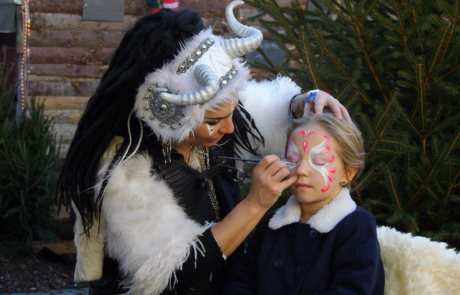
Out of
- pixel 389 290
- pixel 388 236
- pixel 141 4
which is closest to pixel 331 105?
pixel 388 236

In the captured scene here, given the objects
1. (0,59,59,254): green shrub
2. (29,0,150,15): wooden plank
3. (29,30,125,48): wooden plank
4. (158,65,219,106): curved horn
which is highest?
(29,0,150,15): wooden plank

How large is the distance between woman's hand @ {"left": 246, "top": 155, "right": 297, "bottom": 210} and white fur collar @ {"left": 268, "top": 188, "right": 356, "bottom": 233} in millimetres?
146

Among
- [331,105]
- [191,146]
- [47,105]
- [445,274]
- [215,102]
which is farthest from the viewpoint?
[47,105]

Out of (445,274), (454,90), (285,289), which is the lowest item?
(285,289)

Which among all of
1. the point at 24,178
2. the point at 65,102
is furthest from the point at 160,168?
the point at 65,102

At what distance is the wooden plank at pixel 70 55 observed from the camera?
15.8 ft

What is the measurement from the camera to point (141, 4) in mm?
4910

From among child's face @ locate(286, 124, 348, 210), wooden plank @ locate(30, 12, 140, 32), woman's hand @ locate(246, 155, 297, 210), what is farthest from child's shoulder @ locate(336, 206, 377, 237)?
wooden plank @ locate(30, 12, 140, 32)

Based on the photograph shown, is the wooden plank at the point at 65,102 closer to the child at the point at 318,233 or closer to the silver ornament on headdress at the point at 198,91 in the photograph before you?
the silver ornament on headdress at the point at 198,91

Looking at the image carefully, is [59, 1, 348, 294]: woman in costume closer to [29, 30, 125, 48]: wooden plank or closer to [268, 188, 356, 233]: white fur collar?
[268, 188, 356, 233]: white fur collar

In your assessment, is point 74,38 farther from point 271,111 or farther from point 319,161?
point 319,161

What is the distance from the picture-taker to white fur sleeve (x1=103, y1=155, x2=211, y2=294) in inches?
60.2

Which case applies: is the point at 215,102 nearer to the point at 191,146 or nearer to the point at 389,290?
the point at 191,146

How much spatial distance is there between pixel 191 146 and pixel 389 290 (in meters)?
1.01
